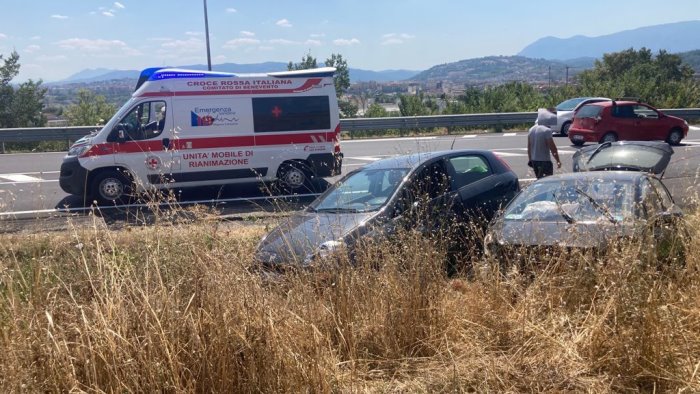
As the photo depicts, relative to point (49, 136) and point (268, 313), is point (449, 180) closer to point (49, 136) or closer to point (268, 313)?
point (268, 313)

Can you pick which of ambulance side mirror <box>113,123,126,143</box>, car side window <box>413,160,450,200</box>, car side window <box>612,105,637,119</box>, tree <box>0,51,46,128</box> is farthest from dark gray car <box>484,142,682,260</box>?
tree <box>0,51,46,128</box>

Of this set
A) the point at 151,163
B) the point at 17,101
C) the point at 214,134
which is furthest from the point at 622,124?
the point at 17,101

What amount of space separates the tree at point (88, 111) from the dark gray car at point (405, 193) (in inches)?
704

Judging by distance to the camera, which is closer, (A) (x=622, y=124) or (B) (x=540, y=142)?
(B) (x=540, y=142)

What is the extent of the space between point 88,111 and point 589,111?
2314 centimetres

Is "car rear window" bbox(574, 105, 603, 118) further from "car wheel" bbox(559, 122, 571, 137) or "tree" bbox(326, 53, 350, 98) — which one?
"tree" bbox(326, 53, 350, 98)

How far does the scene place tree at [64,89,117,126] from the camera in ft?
95.2

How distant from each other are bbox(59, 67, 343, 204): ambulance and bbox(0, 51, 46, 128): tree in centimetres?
2110

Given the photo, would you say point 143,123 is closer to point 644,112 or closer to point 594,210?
point 594,210

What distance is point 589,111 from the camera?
74.7ft

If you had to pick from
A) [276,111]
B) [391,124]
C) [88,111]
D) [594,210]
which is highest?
[88,111]

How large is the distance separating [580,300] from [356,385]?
62.8 inches

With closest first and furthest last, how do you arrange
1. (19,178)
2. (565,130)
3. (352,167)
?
(19,178), (352,167), (565,130)

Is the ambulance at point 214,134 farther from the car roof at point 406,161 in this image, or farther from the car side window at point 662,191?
the car side window at point 662,191
